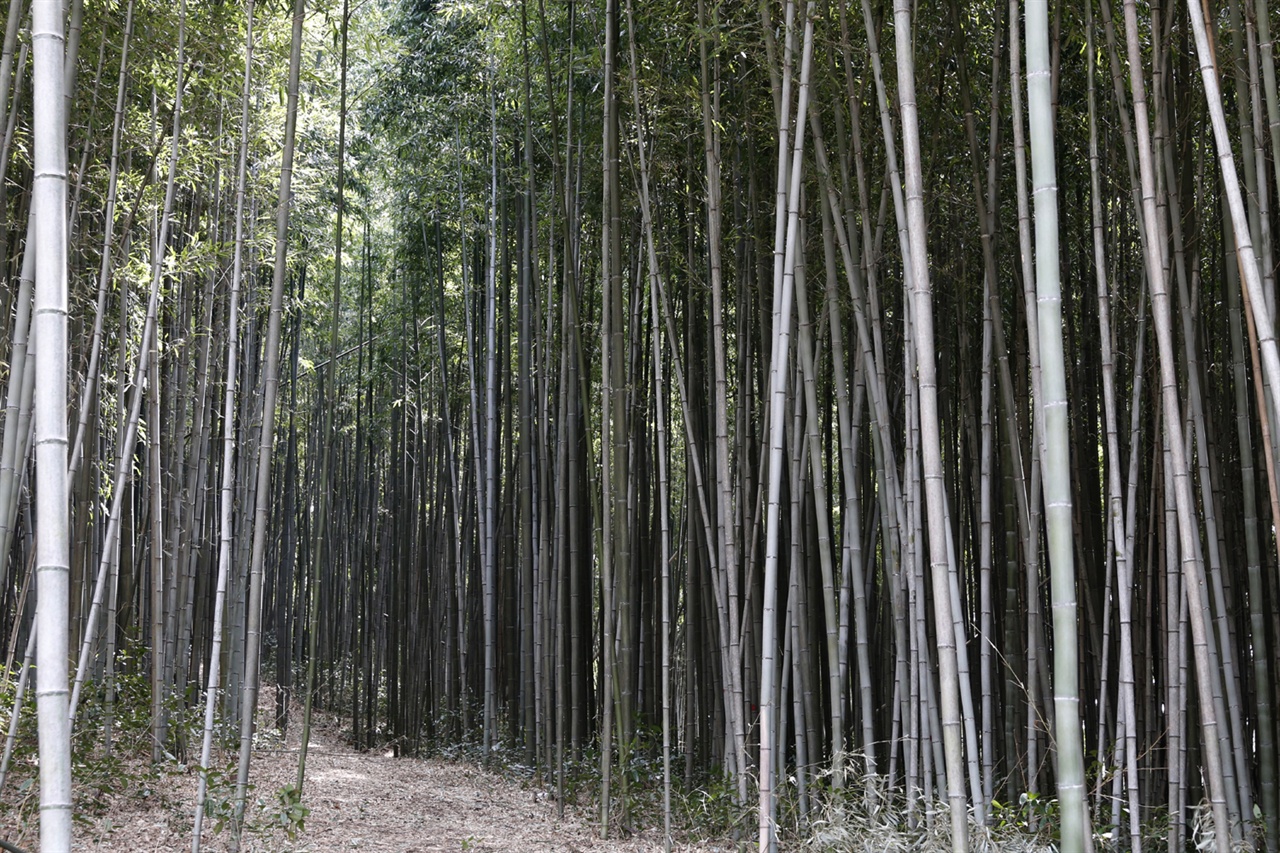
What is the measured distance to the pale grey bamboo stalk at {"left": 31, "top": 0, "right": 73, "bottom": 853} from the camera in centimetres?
124

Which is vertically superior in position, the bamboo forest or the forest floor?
the bamboo forest

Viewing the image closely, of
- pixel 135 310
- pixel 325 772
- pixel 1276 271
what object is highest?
pixel 135 310

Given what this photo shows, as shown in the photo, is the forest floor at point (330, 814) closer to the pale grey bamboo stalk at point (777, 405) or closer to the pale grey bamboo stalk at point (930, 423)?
the pale grey bamboo stalk at point (777, 405)

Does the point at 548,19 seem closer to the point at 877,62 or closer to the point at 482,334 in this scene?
the point at 482,334

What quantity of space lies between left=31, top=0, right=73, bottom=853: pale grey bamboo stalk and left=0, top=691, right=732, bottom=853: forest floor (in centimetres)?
234

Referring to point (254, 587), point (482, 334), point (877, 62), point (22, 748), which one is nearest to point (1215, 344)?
point (877, 62)

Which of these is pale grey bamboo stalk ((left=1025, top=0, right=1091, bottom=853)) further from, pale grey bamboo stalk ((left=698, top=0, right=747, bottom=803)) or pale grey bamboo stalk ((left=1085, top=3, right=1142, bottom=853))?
pale grey bamboo stalk ((left=698, top=0, right=747, bottom=803))

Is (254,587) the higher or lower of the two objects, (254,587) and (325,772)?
the higher

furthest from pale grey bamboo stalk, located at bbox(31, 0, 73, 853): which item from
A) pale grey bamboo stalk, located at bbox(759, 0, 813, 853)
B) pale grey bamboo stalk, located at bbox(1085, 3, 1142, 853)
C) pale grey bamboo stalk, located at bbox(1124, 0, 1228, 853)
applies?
pale grey bamboo stalk, located at bbox(1085, 3, 1142, 853)

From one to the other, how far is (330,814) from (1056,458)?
456cm

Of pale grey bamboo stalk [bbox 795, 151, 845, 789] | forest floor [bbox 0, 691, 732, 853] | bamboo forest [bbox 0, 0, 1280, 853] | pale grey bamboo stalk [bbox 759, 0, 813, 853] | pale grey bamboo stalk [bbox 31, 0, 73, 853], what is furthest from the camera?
forest floor [bbox 0, 691, 732, 853]

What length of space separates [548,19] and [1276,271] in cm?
401

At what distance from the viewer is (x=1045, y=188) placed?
165 centimetres

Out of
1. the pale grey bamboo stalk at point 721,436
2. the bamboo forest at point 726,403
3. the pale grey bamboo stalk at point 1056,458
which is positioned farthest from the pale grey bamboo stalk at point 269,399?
the pale grey bamboo stalk at point 1056,458
